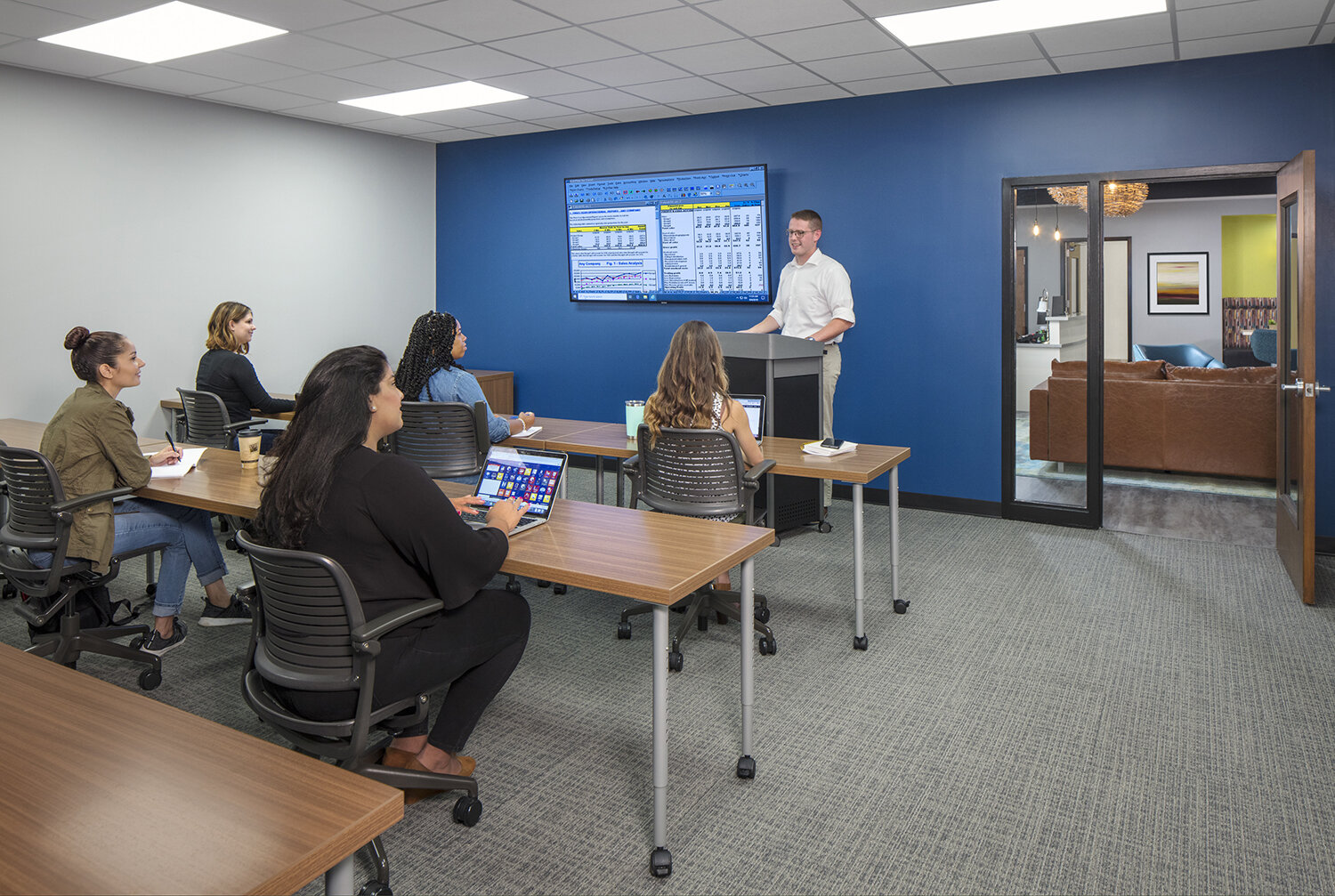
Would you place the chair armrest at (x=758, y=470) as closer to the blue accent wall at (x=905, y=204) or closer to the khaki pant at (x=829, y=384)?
Answer: the khaki pant at (x=829, y=384)

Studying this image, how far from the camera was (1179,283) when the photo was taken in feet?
39.0

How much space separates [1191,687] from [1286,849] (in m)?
0.99

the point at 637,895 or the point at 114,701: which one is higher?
the point at 114,701

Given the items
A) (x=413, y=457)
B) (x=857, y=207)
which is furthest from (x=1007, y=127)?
(x=413, y=457)

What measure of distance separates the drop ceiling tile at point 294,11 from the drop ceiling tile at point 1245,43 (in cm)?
393

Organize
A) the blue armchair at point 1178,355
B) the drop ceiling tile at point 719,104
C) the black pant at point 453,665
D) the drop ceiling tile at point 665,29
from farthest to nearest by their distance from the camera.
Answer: the blue armchair at point 1178,355, the drop ceiling tile at point 719,104, the drop ceiling tile at point 665,29, the black pant at point 453,665

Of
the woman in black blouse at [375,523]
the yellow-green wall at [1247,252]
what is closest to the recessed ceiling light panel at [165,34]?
the woman in black blouse at [375,523]

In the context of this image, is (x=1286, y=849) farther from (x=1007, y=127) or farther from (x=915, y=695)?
(x=1007, y=127)

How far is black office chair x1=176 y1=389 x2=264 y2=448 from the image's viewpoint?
15.5ft

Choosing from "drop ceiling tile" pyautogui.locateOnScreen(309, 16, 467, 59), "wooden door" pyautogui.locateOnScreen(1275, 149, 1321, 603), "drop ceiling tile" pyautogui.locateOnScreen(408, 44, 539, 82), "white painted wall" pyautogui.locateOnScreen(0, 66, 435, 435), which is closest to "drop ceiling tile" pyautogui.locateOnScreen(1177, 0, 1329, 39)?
"wooden door" pyautogui.locateOnScreen(1275, 149, 1321, 603)

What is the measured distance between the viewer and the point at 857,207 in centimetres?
588

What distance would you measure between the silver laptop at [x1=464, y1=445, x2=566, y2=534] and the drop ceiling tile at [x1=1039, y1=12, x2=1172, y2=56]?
336cm

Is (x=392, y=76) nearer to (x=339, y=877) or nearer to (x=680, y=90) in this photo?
(x=680, y=90)

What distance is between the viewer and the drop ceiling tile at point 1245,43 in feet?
14.3
